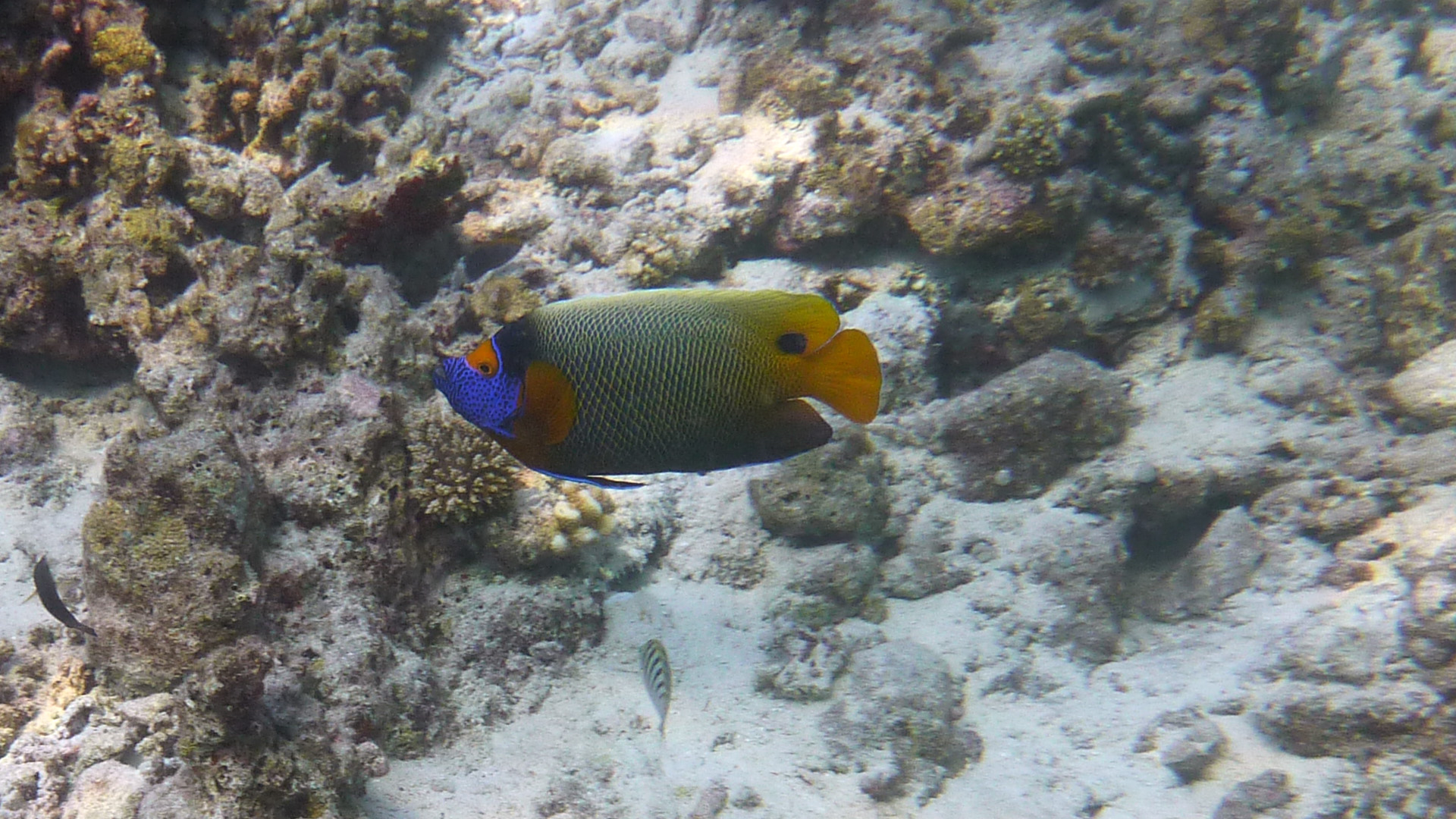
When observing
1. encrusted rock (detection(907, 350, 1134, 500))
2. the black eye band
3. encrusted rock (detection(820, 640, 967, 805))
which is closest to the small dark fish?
the black eye band

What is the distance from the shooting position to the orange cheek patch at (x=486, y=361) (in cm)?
157

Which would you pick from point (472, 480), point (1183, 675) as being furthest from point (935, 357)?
point (472, 480)

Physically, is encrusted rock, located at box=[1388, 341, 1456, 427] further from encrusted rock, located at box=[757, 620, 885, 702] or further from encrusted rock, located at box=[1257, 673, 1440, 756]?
encrusted rock, located at box=[757, 620, 885, 702]

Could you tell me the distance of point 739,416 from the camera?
67.6 inches

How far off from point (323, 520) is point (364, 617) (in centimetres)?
50

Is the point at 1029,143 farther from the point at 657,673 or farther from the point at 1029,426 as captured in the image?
the point at 657,673

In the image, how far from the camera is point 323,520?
325 cm

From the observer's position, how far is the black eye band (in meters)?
1.71

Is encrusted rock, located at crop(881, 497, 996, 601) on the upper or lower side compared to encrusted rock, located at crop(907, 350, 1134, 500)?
lower

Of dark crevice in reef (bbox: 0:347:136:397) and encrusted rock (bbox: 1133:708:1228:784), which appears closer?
encrusted rock (bbox: 1133:708:1228:784)

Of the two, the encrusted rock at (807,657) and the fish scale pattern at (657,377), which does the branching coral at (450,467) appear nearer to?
the encrusted rock at (807,657)

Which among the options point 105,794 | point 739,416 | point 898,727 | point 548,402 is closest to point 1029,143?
point 898,727

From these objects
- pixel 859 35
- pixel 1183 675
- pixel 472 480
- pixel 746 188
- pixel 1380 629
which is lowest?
pixel 1183 675

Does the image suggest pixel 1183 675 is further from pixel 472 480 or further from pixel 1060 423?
pixel 472 480
